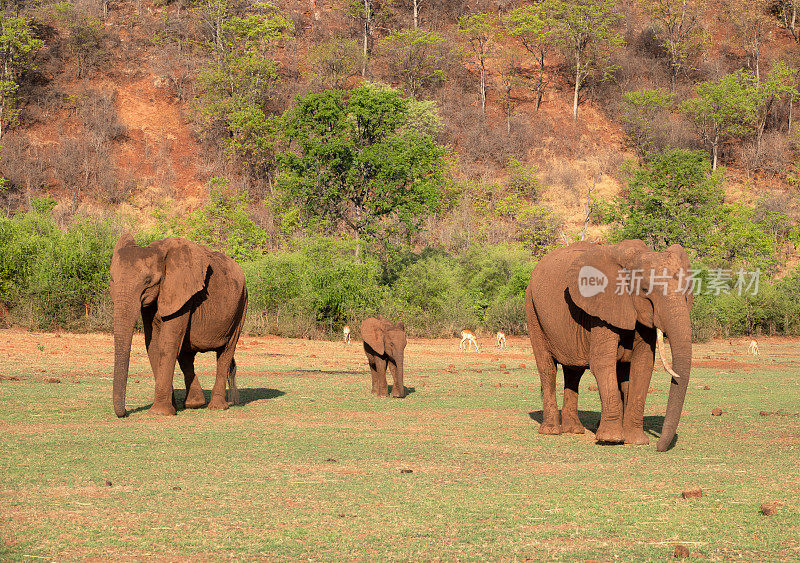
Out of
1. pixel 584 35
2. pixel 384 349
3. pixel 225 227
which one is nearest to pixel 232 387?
pixel 384 349

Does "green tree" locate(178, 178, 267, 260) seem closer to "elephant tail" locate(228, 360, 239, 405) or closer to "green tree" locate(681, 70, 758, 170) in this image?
"elephant tail" locate(228, 360, 239, 405)

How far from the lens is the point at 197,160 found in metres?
68.7

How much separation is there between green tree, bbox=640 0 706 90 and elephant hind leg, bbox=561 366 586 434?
241 feet

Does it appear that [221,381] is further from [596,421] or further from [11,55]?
[11,55]

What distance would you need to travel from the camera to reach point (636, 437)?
458 inches

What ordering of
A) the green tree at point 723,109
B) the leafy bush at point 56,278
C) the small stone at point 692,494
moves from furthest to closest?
the green tree at point 723,109
the leafy bush at point 56,278
the small stone at point 692,494

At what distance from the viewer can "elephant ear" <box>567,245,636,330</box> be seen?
11242 mm

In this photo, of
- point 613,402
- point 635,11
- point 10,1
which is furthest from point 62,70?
point 613,402

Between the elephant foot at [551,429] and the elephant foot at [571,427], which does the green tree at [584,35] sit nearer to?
the elephant foot at [571,427]

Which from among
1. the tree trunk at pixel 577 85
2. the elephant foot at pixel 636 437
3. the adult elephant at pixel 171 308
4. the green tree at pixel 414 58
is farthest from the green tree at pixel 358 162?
the elephant foot at pixel 636 437

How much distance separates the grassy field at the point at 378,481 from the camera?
257 inches

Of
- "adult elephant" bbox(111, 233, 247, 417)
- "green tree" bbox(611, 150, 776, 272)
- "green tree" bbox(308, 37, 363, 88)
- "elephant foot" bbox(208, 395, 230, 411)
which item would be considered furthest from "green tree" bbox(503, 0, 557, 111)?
"elephant foot" bbox(208, 395, 230, 411)

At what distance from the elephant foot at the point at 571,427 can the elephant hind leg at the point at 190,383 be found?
21.0ft

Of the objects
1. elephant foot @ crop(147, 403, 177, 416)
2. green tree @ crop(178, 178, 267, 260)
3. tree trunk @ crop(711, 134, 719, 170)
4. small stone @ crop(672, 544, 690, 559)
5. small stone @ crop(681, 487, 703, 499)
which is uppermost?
tree trunk @ crop(711, 134, 719, 170)
